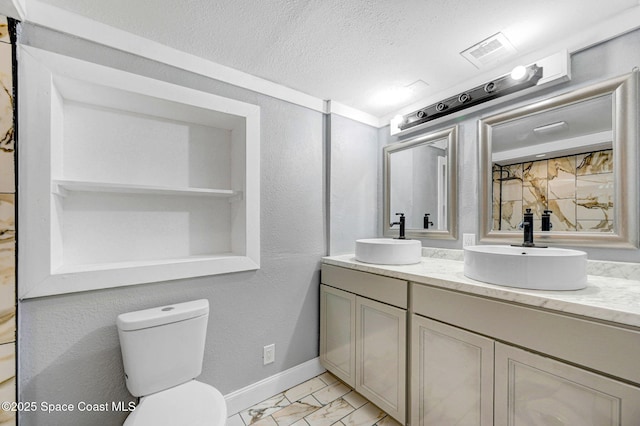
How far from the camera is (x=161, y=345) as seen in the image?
1231 millimetres

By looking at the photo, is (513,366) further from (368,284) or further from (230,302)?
(230,302)

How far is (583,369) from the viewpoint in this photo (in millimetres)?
864

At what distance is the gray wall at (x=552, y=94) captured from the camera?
3.98 ft

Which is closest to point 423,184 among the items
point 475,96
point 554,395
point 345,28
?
point 475,96

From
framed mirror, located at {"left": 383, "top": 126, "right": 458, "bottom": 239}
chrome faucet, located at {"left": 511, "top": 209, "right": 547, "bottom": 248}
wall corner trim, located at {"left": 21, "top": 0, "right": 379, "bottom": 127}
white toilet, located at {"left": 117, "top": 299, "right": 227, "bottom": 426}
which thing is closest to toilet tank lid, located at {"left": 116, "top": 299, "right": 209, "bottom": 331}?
white toilet, located at {"left": 117, "top": 299, "right": 227, "bottom": 426}

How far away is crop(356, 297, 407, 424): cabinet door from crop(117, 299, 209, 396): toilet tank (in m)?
0.93

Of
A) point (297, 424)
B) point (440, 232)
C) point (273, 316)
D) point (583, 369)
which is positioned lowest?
point (297, 424)

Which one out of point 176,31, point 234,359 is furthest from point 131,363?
point 176,31

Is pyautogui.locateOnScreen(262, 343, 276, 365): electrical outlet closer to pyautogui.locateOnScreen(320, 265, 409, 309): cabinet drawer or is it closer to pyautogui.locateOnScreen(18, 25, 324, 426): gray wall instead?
pyautogui.locateOnScreen(18, 25, 324, 426): gray wall

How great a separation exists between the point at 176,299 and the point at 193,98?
1.13 m

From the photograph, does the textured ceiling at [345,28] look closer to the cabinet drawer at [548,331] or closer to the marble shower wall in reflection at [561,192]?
the marble shower wall in reflection at [561,192]

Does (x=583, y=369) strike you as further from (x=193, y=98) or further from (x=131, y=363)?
(x=193, y=98)

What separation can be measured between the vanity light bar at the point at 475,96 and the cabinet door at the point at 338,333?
1.40 m

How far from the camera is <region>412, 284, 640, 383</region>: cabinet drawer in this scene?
0.80m
